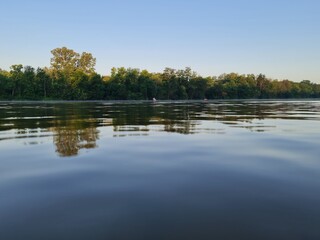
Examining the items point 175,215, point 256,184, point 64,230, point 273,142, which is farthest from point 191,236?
point 273,142

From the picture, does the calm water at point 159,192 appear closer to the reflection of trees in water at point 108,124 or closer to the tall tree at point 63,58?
the reflection of trees in water at point 108,124

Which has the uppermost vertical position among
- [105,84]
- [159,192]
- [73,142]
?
[105,84]

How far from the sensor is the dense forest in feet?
299

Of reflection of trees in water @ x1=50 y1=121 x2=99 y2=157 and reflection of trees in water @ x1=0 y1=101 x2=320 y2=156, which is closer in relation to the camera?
reflection of trees in water @ x1=50 y1=121 x2=99 y2=157

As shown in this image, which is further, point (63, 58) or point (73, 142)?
point (63, 58)

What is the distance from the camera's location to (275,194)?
211 inches

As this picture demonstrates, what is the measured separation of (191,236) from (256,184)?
266 cm

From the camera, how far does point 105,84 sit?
104 meters

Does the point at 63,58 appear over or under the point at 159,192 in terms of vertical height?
over

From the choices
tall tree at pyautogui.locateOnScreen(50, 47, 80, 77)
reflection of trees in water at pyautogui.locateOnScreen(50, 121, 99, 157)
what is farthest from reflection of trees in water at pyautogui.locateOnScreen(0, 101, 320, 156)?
tall tree at pyautogui.locateOnScreen(50, 47, 80, 77)

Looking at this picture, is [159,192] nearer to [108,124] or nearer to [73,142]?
[73,142]

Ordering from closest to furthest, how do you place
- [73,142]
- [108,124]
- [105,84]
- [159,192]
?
[159,192] → [73,142] → [108,124] → [105,84]

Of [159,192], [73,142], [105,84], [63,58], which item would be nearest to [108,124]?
[73,142]

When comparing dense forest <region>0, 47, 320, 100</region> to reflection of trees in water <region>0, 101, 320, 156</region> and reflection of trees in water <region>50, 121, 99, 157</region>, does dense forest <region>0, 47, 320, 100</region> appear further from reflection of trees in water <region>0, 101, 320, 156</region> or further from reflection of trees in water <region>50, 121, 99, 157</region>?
reflection of trees in water <region>50, 121, 99, 157</region>
